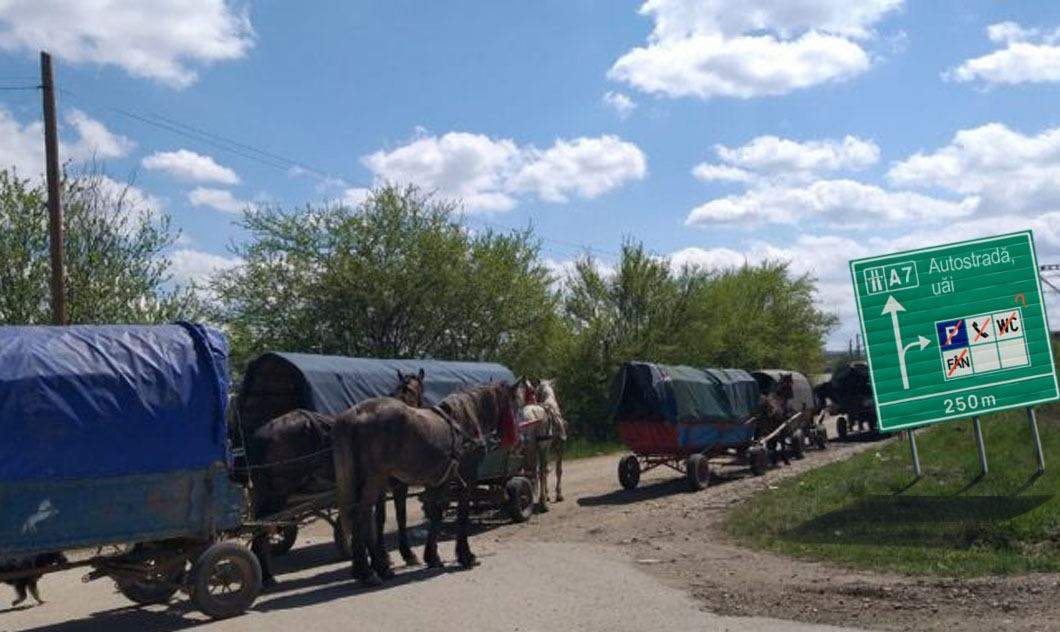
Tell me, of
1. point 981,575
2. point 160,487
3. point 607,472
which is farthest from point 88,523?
point 607,472

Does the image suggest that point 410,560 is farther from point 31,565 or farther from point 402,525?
point 31,565

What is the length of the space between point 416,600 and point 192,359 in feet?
11.0

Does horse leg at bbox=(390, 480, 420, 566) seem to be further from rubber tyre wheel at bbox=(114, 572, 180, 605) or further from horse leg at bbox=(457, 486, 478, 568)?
rubber tyre wheel at bbox=(114, 572, 180, 605)

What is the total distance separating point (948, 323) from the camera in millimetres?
14805

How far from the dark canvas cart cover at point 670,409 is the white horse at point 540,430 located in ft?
6.00

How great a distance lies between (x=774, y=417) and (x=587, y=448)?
40.4ft

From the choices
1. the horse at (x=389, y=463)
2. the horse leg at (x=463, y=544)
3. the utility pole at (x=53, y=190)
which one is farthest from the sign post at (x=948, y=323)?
the utility pole at (x=53, y=190)

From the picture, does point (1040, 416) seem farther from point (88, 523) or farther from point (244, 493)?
point (88, 523)

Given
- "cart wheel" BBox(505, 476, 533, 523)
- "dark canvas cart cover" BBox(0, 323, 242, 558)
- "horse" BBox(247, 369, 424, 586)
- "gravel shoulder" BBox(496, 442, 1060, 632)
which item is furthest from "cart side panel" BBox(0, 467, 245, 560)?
"cart wheel" BBox(505, 476, 533, 523)

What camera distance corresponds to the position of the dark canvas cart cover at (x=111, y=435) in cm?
861

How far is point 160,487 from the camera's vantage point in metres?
9.32

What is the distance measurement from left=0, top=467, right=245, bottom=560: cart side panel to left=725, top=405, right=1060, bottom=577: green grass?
23.9 feet

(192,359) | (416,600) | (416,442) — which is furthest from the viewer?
(416,442)

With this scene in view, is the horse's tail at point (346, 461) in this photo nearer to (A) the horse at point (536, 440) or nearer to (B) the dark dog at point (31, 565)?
(B) the dark dog at point (31, 565)
